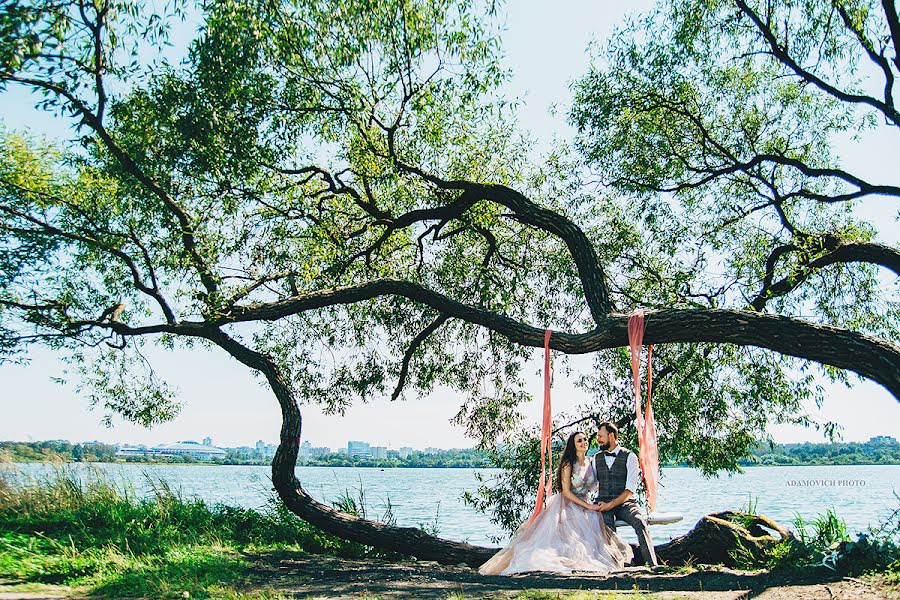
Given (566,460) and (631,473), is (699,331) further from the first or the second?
(566,460)

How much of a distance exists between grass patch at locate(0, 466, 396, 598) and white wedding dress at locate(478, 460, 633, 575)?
2.64m

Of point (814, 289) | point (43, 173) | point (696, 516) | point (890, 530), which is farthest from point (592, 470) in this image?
point (696, 516)

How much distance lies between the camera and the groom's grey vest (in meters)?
8.26

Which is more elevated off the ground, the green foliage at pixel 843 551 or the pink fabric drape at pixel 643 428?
the pink fabric drape at pixel 643 428

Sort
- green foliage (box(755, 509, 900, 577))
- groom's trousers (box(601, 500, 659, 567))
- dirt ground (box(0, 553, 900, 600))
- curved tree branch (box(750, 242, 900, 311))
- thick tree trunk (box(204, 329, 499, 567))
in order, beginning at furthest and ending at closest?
thick tree trunk (box(204, 329, 499, 567)), curved tree branch (box(750, 242, 900, 311)), groom's trousers (box(601, 500, 659, 567)), green foliage (box(755, 509, 900, 577)), dirt ground (box(0, 553, 900, 600))

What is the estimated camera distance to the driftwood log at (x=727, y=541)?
7.55 m

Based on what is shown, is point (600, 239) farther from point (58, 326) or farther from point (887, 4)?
point (58, 326)

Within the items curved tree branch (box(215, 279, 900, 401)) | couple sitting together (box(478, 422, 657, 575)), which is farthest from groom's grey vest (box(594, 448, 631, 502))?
curved tree branch (box(215, 279, 900, 401))

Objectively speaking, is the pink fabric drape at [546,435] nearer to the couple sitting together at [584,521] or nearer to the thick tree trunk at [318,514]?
the couple sitting together at [584,521]

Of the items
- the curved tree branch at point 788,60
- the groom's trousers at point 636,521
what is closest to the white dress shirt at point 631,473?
the groom's trousers at point 636,521

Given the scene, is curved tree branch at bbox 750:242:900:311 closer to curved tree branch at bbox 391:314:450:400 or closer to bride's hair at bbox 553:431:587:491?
bride's hair at bbox 553:431:587:491

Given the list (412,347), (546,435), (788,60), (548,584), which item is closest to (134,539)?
(412,347)

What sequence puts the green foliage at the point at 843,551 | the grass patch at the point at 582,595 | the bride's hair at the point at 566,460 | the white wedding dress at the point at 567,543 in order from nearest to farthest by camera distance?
the grass patch at the point at 582,595 → the green foliage at the point at 843,551 → the white wedding dress at the point at 567,543 → the bride's hair at the point at 566,460

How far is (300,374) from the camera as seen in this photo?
1214cm
